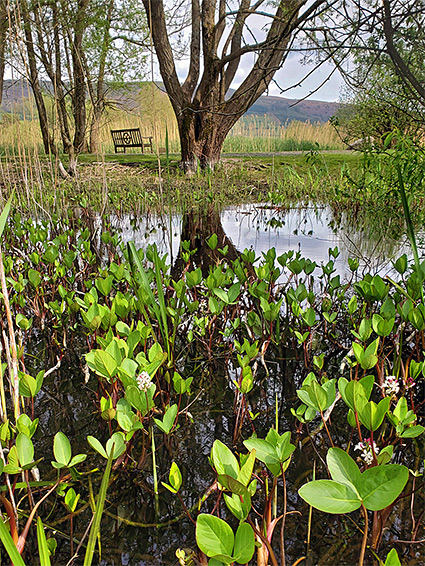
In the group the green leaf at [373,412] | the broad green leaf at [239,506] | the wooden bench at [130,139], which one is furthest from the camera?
the wooden bench at [130,139]

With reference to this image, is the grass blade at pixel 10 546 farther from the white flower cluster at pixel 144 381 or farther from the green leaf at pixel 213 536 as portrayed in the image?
the white flower cluster at pixel 144 381

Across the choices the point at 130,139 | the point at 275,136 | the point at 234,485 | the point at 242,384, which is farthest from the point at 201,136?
the point at 234,485

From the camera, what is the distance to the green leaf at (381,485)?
23.2 inches

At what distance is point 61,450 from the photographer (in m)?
0.91

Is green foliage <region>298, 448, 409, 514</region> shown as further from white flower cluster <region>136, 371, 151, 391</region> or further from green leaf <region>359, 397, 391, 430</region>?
white flower cluster <region>136, 371, 151, 391</region>

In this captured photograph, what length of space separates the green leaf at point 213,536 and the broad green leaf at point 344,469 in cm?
17

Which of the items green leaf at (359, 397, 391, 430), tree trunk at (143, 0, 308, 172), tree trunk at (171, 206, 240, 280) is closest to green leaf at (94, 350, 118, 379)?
green leaf at (359, 397, 391, 430)

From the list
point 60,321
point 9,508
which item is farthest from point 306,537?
point 60,321

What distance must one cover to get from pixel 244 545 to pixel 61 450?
1.60ft

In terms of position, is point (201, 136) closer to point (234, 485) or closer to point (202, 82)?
point (202, 82)

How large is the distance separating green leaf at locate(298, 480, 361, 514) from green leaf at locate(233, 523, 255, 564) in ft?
0.30

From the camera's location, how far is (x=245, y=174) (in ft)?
27.6

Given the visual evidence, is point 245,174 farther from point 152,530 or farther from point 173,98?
point 152,530

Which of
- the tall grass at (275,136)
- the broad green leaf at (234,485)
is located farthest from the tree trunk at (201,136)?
the broad green leaf at (234,485)
